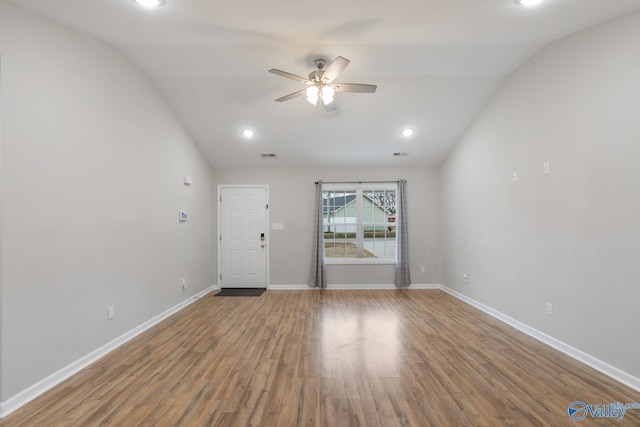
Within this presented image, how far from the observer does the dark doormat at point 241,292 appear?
16.6 feet

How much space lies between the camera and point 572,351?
8.64ft

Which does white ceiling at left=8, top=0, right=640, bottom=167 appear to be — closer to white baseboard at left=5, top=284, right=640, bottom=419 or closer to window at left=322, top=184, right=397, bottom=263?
window at left=322, top=184, right=397, bottom=263

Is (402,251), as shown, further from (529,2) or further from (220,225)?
(529,2)

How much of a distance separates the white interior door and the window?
1.27m

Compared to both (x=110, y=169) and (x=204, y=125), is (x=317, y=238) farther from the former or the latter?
(x=110, y=169)

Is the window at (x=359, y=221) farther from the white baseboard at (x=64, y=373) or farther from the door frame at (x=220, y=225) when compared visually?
the white baseboard at (x=64, y=373)

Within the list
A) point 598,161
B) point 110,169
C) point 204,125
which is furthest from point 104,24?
point 598,161

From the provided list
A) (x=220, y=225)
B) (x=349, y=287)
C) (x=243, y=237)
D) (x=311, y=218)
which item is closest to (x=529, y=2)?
(x=311, y=218)

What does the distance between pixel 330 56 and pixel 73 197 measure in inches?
110

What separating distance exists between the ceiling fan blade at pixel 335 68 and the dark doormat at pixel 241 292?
3809 mm

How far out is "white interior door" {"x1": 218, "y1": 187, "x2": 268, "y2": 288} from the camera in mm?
5570

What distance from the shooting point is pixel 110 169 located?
9.45ft

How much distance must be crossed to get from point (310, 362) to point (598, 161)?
305 cm

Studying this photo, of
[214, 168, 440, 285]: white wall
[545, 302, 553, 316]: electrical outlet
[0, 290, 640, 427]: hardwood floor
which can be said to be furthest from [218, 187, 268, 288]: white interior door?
[545, 302, 553, 316]: electrical outlet
